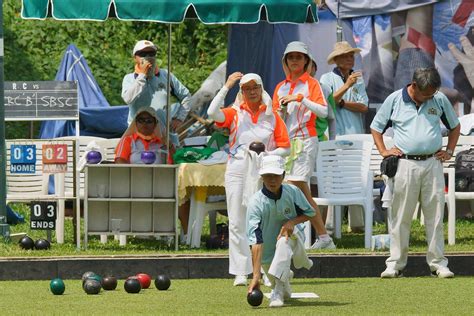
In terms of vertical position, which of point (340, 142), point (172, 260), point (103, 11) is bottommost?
point (172, 260)

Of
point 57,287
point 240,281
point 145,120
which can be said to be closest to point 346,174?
point 145,120

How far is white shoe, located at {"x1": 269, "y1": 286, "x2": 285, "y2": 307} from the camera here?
997cm

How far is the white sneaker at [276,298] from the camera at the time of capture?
997 cm

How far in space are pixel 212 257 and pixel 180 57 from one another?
10836mm

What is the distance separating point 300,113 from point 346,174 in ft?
3.90

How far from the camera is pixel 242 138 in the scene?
37.8ft

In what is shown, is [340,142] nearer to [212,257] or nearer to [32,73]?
[212,257]

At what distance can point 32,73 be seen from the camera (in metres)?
20.8

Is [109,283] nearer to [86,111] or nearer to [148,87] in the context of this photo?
[148,87]

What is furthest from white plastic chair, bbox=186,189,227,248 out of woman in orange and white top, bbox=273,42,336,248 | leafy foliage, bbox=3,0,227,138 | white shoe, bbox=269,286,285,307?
leafy foliage, bbox=3,0,227,138

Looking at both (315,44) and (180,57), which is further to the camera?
(180,57)

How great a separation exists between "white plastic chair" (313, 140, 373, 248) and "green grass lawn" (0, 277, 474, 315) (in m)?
1.56

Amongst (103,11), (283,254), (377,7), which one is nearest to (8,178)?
(103,11)

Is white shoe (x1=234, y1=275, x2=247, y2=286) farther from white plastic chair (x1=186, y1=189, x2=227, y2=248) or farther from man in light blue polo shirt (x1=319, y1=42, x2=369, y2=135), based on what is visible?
man in light blue polo shirt (x1=319, y1=42, x2=369, y2=135)
